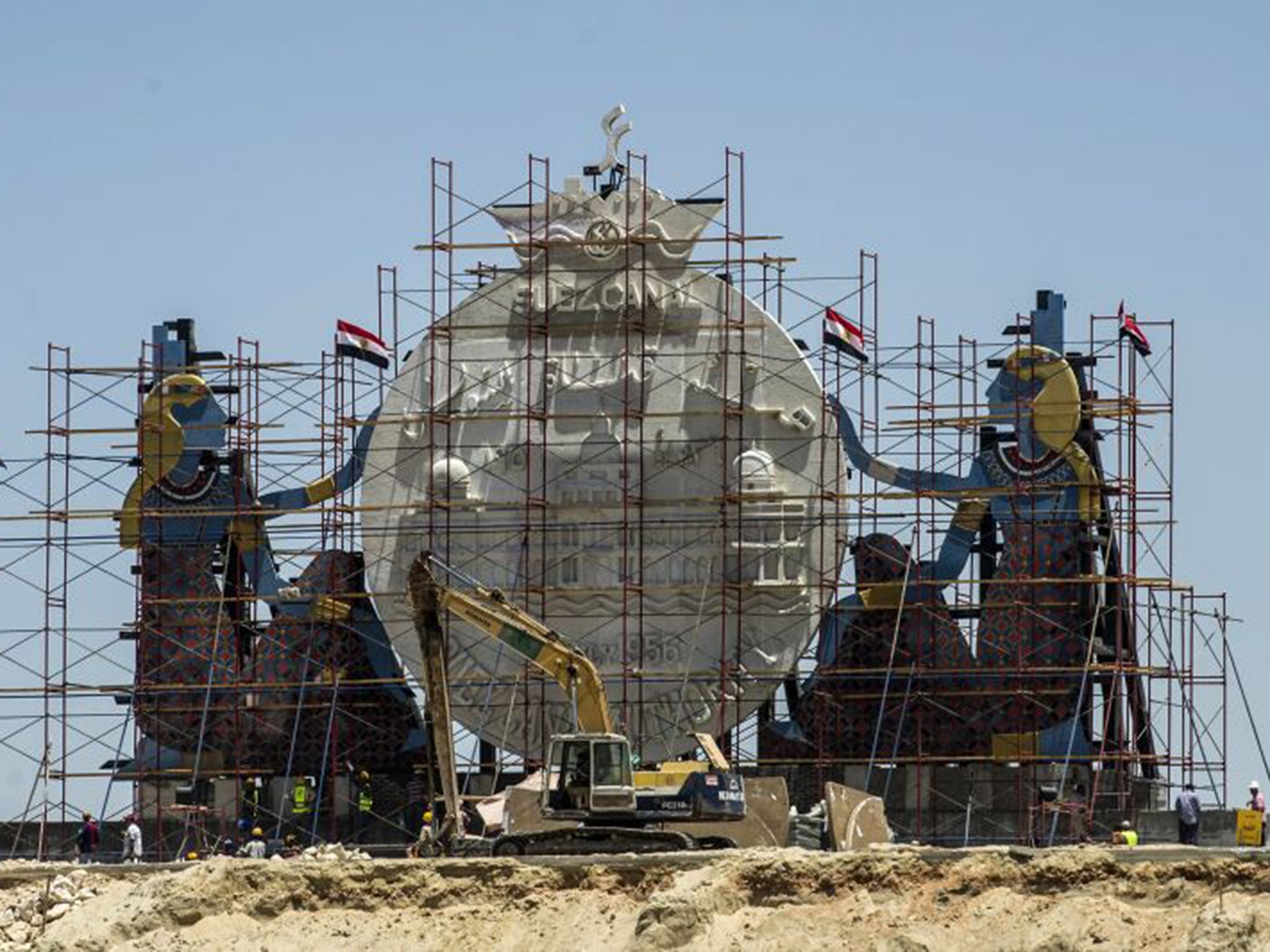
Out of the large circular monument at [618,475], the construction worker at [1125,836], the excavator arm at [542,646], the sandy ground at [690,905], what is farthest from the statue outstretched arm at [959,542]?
the sandy ground at [690,905]

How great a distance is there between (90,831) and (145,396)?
7912mm

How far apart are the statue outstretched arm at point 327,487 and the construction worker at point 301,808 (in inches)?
181

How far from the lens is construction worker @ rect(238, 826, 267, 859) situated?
55.9m

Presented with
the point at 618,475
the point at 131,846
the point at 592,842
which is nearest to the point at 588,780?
the point at 592,842

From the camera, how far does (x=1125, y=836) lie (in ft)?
174

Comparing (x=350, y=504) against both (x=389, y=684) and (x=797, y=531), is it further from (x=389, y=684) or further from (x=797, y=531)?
(x=797, y=531)

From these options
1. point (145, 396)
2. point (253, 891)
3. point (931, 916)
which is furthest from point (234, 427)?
point (931, 916)

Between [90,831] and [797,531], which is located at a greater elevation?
[797,531]

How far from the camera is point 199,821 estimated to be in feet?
203

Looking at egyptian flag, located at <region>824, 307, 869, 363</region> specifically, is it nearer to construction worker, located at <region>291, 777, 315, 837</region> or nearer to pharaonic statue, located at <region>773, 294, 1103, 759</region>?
pharaonic statue, located at <region>773, 294, 1103, 759</region>

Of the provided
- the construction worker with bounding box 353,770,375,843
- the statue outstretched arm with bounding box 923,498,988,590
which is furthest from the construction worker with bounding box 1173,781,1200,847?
the construction worker with bounding box 353,770,375,843

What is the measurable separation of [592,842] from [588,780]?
1.17 meters

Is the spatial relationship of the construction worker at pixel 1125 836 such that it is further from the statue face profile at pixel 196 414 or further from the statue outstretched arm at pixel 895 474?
the statue face profile at pixel 196 414

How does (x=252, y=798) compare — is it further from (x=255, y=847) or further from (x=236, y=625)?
(x=255, y=847)
